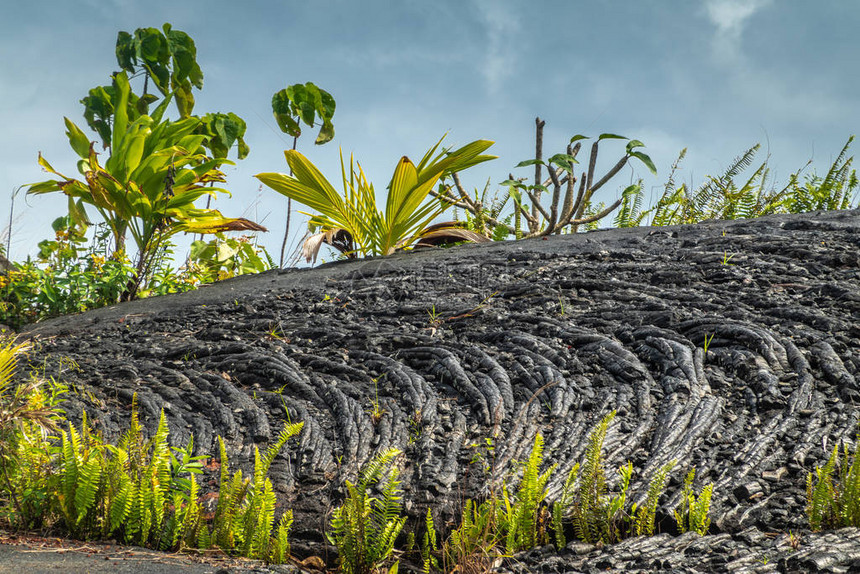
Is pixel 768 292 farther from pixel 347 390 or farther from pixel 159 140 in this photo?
pixel 159 140

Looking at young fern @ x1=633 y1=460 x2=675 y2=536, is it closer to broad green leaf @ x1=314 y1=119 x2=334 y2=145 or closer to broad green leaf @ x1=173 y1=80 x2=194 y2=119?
broad green leaf @ x1=314 y1=119 x2=334 y2=145

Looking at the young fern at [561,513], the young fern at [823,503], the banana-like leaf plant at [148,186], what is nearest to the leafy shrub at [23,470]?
the young fern at [561,513]

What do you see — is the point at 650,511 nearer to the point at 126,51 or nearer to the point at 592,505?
the point at 592,505

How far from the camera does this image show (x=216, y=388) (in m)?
3.22

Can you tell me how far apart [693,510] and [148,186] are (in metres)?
5.44

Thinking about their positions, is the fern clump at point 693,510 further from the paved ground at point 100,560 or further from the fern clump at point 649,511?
the paved ground at point 100,560

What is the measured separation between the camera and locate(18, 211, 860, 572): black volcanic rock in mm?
2217

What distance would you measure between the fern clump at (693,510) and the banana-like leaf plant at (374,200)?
4297 millimetres

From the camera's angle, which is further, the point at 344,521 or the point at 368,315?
the point at 368,315

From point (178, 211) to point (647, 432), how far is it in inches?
186

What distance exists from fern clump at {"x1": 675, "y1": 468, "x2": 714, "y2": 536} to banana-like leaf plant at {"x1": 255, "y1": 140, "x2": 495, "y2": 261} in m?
4.30

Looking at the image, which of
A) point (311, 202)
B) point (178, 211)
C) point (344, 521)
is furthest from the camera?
point (311, 202)

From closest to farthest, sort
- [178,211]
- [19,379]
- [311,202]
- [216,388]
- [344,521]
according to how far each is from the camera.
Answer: [344,521] < [216,388] < [19,379] < [178,211] < [311,202]

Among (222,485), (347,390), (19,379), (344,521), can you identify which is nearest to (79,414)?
(19,379)
